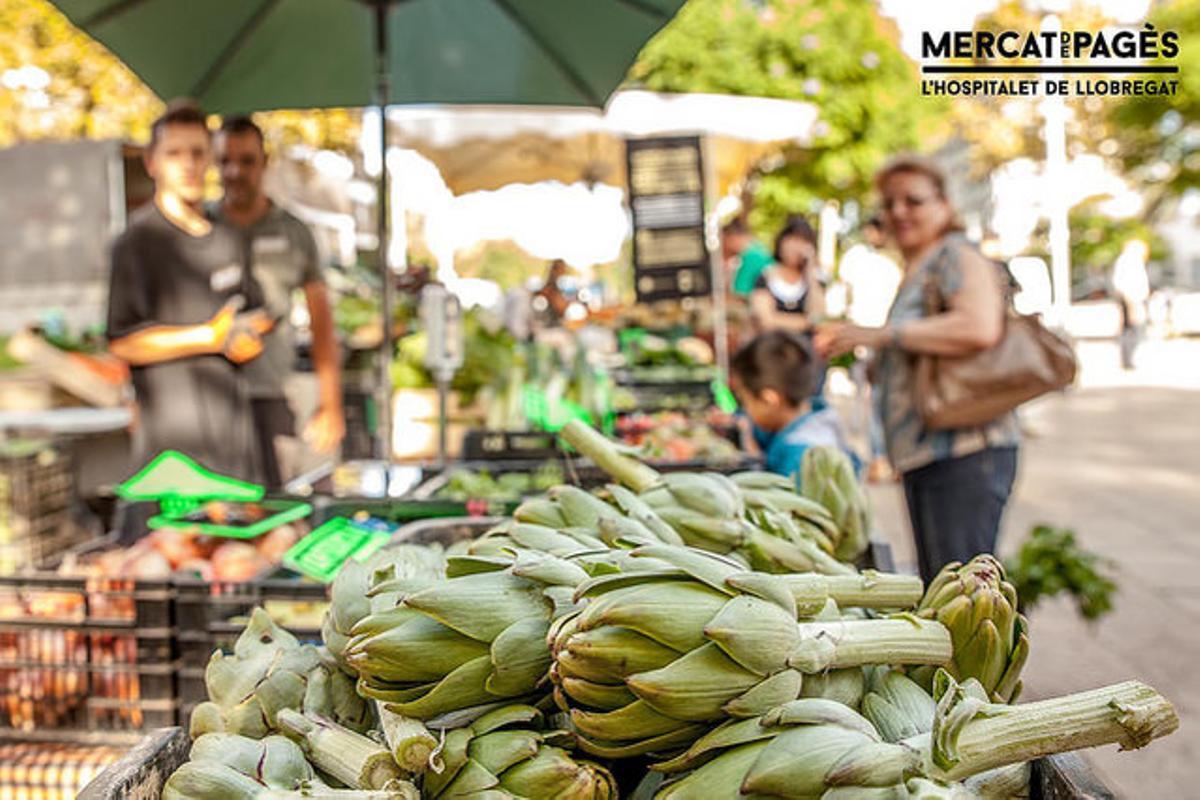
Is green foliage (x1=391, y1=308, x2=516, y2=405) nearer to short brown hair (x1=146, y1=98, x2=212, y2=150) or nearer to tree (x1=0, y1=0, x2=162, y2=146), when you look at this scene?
short brown hair (x1=146, y1=98, x2=212, y2=150)

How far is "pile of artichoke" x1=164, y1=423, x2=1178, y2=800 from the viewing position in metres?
0.91

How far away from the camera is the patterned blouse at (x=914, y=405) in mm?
3502

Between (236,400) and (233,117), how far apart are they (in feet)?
3.78

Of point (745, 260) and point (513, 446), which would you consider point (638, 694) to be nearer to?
point (513, 446)

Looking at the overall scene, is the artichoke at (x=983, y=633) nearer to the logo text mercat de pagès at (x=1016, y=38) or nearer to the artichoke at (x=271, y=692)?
the artichoke at (x=271, y=692)

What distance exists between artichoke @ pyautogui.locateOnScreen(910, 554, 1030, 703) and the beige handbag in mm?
2433

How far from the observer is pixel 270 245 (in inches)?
165

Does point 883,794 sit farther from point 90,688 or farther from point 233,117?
point 233,117

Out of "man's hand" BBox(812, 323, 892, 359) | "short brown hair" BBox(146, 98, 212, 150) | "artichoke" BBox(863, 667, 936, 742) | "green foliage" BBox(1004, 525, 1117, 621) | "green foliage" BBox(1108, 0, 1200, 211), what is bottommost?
"green foliage" BBox(1004, 525, 1117, 621)

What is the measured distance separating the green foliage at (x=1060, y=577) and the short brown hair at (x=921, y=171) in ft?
4.51

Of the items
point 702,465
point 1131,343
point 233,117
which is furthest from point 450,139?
point 1131,343

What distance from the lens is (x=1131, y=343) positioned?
763 inches

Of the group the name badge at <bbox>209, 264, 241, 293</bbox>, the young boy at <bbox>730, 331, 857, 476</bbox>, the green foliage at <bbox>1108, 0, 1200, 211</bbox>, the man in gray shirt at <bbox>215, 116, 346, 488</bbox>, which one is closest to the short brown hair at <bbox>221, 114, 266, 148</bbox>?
the man in gray shirt at <bbox>215, 116, 346, 488</bbox>

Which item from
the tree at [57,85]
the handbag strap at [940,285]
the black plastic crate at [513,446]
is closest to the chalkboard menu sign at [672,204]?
the black plastic crate at [513,446]
